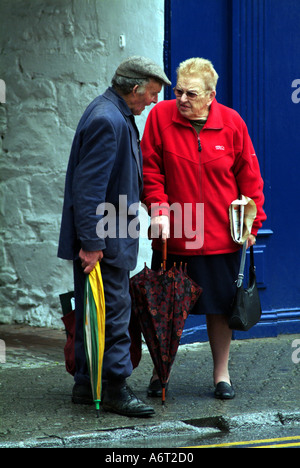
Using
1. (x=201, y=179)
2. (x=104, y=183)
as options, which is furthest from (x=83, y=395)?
(x=201, y=179)

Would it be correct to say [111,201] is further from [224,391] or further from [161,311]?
[224,391]

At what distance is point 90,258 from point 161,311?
566 millimetres

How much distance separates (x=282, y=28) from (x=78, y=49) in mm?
1761

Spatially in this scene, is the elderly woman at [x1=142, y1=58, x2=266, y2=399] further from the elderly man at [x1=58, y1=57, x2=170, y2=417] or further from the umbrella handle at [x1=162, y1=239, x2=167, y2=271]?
the elderly man at [x1=58, y1=57, x2=170, y2=417]

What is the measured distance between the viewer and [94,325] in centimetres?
487

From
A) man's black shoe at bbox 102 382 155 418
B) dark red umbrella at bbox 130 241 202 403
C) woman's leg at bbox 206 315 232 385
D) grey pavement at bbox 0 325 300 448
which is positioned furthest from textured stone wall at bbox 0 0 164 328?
man's black shoe at bbox 102 382 155 418

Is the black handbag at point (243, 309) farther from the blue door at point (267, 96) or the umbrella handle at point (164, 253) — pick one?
the blue door at point (267, 96)

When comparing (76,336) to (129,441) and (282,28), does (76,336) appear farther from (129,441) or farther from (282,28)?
(282,28)

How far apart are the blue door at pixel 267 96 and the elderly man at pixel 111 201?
6.53ft

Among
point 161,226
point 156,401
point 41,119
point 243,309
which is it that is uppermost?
point 41,119

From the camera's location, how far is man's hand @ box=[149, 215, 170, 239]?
204 inches

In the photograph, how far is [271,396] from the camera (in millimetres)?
5473

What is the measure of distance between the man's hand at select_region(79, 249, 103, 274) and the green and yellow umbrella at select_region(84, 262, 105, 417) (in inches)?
1.1
